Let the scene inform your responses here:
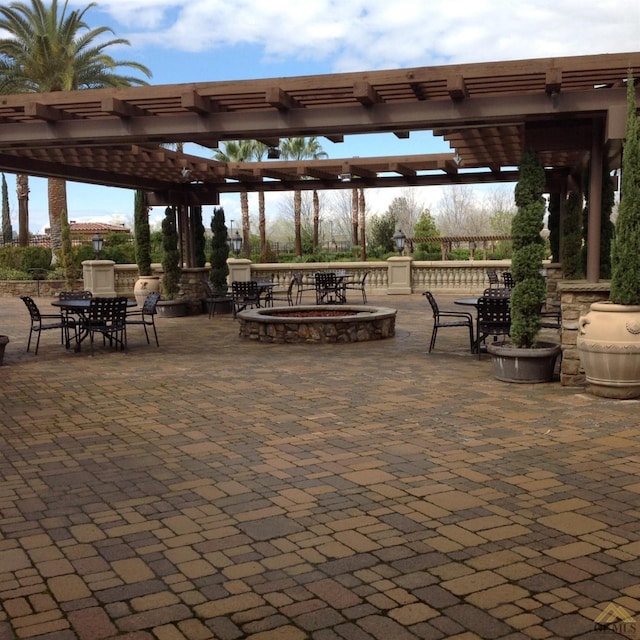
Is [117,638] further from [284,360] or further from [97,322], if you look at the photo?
[97,322]

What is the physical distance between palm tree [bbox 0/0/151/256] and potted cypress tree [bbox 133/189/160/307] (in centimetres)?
814

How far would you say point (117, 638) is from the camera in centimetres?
301

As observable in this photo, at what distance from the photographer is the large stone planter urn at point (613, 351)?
23.6 feet

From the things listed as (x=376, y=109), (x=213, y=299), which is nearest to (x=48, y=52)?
(x=213, y=299)

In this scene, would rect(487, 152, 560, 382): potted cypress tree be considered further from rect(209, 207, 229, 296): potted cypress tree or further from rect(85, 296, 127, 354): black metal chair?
rect(209, 207, 229, 296): potted cypress tree

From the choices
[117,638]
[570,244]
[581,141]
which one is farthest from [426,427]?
[570,244]

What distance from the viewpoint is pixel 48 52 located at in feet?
87.8

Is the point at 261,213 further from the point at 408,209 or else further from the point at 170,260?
the point at 408,209

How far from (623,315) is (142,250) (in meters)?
16.3

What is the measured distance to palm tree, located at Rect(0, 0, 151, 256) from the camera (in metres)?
26.9

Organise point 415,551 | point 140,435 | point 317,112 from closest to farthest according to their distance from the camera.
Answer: point 415,551 < point 140,435 < point 317,112

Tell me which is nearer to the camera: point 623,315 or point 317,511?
point 317,511

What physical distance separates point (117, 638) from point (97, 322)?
8.36 meters

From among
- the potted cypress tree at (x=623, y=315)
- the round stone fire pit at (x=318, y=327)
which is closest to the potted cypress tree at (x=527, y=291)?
the potted cypress tree at (x=623, y=315)
